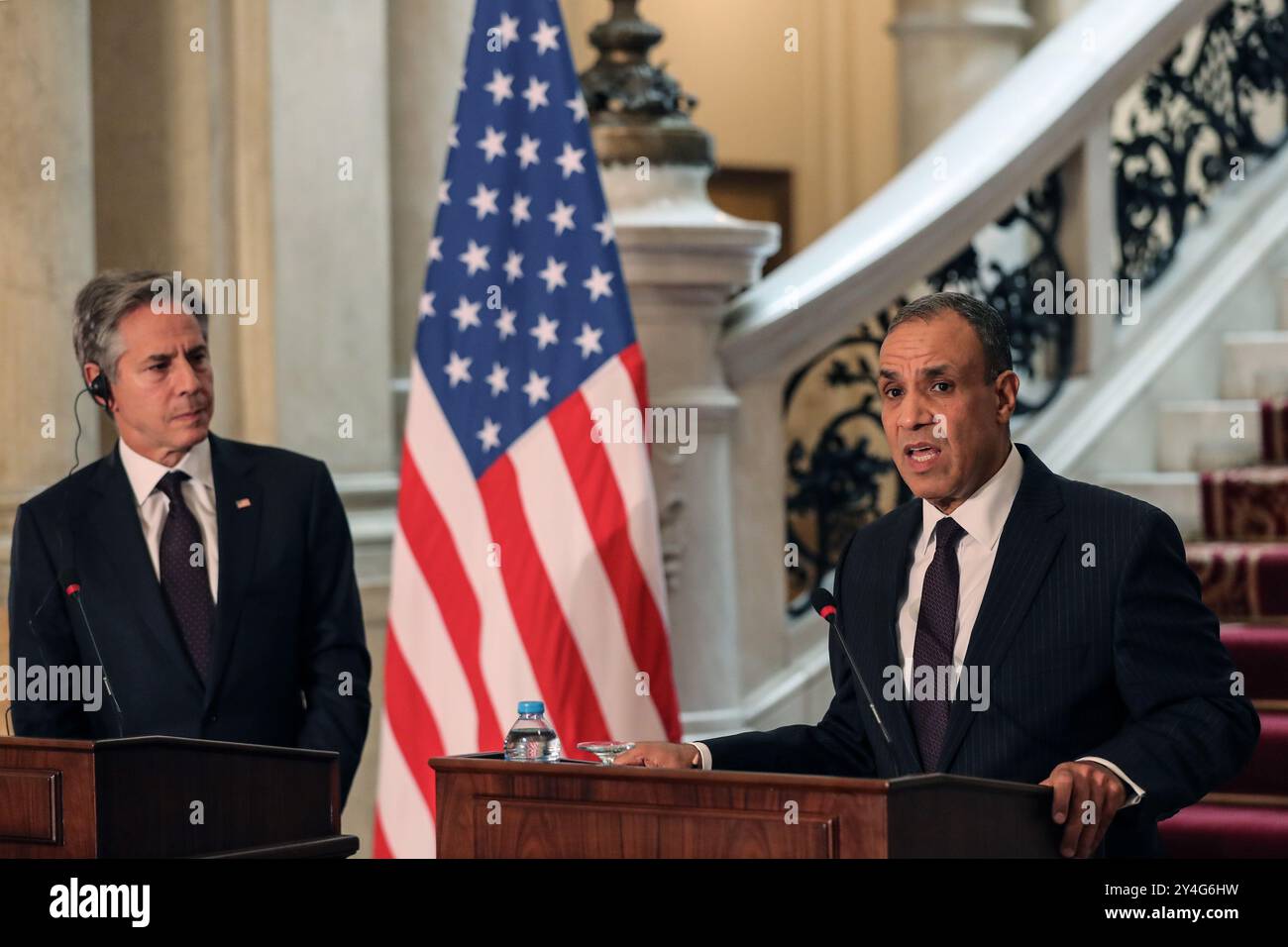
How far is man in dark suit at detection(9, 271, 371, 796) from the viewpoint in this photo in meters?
3.44

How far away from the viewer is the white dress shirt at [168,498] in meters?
3.53

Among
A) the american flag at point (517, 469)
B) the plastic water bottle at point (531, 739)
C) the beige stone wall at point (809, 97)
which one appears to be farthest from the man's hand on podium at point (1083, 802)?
the beige stone wall at point (809, 97)

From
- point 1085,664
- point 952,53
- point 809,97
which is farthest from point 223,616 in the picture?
point 809,97

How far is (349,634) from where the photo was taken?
3.65 metres

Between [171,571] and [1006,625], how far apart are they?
1.45 metres

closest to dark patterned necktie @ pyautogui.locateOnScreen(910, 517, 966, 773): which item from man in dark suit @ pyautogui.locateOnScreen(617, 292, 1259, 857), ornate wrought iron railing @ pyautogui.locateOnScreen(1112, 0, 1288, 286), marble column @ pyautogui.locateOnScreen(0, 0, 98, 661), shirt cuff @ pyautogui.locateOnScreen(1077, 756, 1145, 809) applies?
man in dark suit @ pyautogui.locateOnScreen(617, 292, 1259, 857)

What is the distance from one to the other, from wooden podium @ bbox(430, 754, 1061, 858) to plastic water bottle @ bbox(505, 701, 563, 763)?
3 cm

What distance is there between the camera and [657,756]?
2.77m

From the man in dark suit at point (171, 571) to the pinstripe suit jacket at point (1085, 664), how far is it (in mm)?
911

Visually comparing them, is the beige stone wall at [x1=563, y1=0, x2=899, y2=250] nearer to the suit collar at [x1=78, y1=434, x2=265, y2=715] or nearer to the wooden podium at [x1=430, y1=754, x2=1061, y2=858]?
the suit collar at [x1=78, y1=434, x2=265, y2=715]

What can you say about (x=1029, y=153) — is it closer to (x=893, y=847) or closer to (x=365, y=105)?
(x=365, y=105)

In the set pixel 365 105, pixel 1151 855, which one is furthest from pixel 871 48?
pixel 1151 855

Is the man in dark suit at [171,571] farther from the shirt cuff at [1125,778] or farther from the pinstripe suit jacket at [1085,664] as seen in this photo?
the shirt cuff at [1125,778]

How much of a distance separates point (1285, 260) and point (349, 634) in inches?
157
